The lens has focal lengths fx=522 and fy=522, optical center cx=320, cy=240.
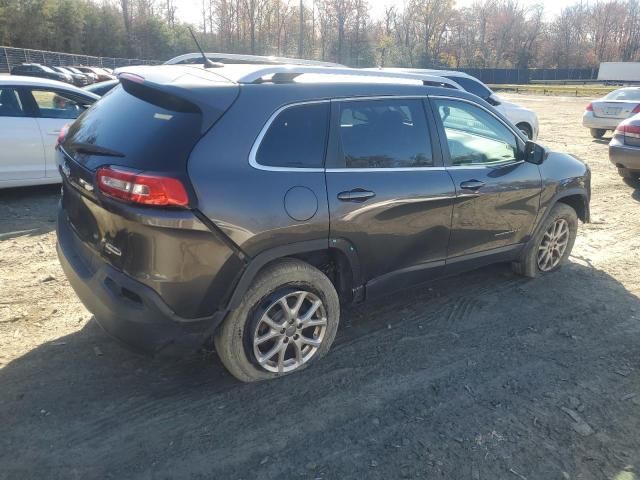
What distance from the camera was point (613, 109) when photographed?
557 inches

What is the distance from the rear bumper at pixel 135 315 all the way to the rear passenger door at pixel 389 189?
1.03 m

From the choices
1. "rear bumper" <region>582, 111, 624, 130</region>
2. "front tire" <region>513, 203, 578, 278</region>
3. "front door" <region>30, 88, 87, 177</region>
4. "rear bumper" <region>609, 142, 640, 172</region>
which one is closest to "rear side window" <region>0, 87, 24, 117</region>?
"front door" <region>30, 88, 87, 177</region>

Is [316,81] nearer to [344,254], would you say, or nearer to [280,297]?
[344,254]

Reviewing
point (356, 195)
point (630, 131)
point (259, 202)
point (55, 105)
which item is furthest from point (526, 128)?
point (259, 202)

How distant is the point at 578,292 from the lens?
15.5 ft

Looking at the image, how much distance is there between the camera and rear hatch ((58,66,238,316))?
263 cm

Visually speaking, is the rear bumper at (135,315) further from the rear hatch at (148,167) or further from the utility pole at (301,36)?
the utility pole at (301,36)

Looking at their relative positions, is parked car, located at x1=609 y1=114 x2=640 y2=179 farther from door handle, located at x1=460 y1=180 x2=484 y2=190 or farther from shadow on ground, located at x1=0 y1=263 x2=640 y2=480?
door handle, located at x1=460 y1=180 x2=484 y2=190

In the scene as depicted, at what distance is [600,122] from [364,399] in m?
14.0

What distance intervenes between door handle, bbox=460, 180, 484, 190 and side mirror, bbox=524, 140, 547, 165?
2.38 ft

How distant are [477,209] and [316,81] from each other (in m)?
1.65

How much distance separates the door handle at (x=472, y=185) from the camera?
3878 mm

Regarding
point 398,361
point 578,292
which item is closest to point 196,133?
point 398,361

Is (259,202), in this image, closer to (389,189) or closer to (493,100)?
(389,189)
